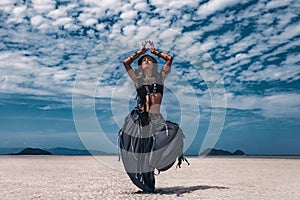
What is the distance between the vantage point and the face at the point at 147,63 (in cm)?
1010

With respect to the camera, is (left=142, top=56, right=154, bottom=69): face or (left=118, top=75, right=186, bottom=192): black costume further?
(left=142, top=56, right=154, bottom=69): face

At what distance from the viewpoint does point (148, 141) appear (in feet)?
32.7

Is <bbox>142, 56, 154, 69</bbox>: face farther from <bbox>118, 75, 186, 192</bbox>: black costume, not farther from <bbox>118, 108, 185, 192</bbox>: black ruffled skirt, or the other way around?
<bbox>118, 108, 185, 192</bbox>: black ruffled skirt

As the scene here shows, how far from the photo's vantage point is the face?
10.1 meters

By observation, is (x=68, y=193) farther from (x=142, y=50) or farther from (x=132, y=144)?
(x=142, y=50)

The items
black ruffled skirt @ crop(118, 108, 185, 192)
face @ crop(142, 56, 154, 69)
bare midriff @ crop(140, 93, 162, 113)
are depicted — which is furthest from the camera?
face @ crop(142, 56, 154, 69)


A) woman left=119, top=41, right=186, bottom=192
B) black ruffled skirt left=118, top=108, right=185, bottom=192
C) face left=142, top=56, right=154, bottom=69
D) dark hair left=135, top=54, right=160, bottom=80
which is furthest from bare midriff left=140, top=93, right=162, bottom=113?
face left=142, top=56, right=154, bottom=69

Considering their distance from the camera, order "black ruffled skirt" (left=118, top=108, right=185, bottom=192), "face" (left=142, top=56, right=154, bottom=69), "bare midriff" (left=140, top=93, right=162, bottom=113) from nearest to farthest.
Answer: "black ruffled skirt" (left=118, top=108, right=185, bottom=192) → "bare midriff" (left=140, top=93, right=162, bottom=113) → "face" (left=142, top=56, right=154, bottom=69)

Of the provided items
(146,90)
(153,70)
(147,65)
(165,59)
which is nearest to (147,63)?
(147,65)

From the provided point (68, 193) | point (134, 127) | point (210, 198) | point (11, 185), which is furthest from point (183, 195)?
point (11, 185)

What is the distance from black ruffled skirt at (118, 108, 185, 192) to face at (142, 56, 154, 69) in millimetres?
1123

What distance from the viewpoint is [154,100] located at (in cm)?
999

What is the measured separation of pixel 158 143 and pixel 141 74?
1801 mm

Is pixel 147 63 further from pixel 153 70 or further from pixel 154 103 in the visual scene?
pixel 154 103
